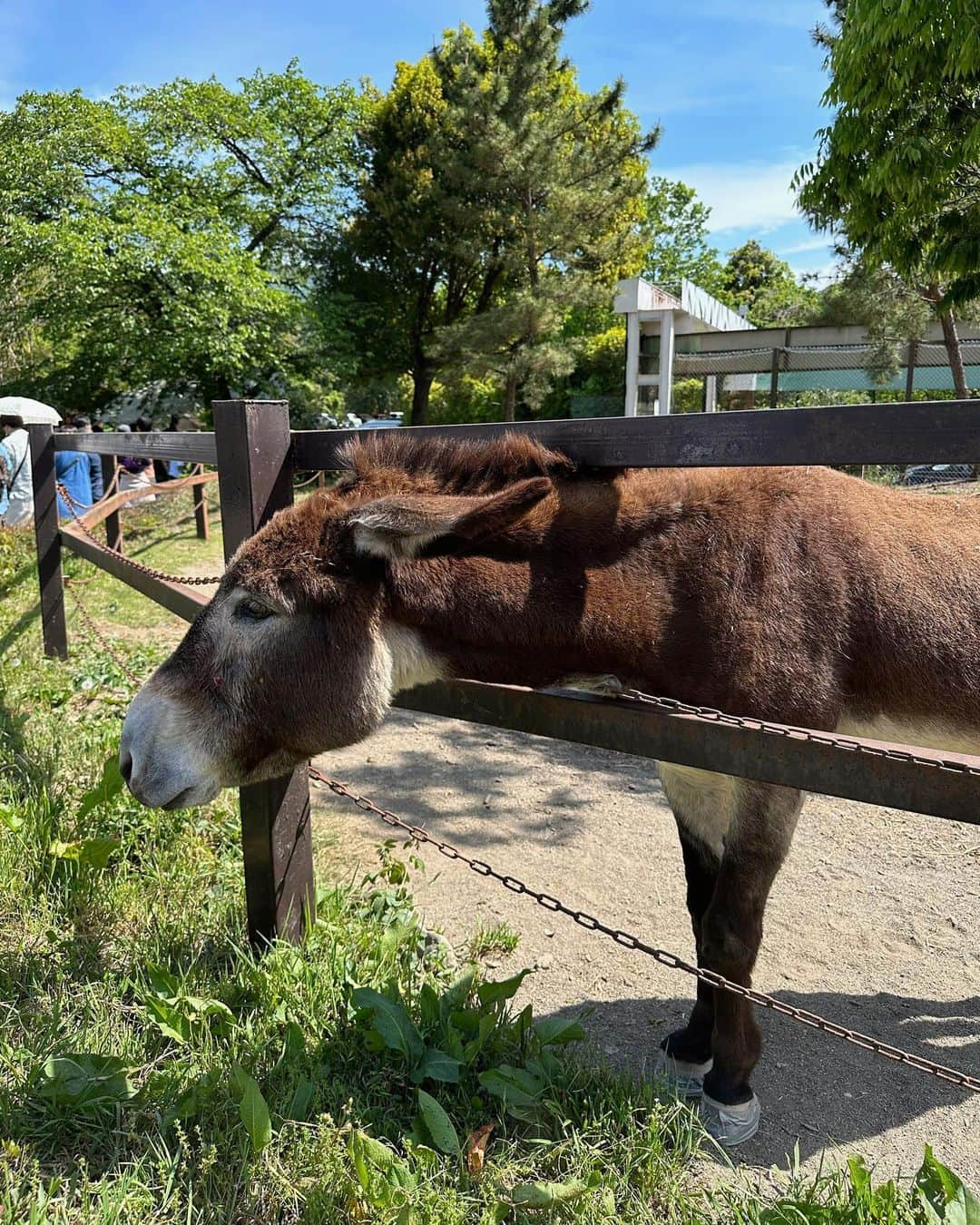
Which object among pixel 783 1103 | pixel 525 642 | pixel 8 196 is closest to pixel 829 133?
pixel 525 642

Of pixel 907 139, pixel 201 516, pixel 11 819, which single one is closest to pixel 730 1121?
pixel 11 819

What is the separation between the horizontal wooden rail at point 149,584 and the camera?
345 cm

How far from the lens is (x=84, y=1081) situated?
232cm

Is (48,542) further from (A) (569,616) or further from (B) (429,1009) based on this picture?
(A) (569,616)

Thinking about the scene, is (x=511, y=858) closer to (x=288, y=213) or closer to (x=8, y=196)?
(x=8, y=196)

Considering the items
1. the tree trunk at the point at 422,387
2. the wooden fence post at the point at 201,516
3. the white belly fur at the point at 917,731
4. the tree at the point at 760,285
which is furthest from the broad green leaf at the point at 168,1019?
the tree at the point at 760,285

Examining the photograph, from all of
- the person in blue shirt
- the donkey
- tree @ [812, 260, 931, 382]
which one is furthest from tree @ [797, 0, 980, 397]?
tree @ [812, 260, 931, 382]

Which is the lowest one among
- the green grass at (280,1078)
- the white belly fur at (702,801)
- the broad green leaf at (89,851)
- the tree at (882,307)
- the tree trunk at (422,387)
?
the green grass at (280,1078)

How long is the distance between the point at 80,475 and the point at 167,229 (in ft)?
33.9

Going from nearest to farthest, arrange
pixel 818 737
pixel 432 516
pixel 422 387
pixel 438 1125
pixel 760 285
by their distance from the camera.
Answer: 1. pixel 818 737
2. pixel 432 516
3. pixel 438 1125
4. pixel 422 387
5. pixel 760 285

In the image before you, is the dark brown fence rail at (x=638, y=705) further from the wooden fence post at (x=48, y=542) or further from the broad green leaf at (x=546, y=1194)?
the wooden fence post at (x=48, y=542)

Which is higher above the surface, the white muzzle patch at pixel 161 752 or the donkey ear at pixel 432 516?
the donkey ear at pixel 432 516

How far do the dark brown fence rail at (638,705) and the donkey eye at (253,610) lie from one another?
56 centimetres

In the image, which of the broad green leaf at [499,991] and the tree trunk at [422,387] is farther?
the tree trunk at [422,387]
